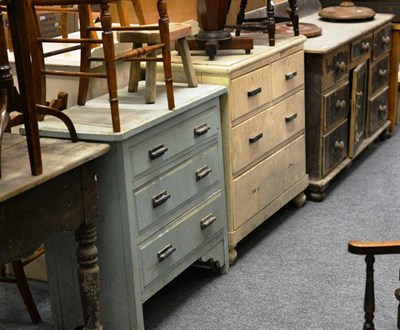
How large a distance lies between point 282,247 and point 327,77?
46.2 inches

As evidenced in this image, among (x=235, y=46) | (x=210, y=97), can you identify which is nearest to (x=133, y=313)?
(x=210, y=97)

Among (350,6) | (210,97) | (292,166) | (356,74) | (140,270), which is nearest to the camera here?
(140,270)

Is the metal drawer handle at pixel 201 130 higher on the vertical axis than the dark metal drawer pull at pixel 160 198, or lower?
higher

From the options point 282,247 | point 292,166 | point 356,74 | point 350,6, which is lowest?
point 282,247

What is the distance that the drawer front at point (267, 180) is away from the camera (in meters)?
3.97

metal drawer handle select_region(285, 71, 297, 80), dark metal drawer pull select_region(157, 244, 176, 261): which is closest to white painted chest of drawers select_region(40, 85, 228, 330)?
dark metal drawer pull select_region(157, 244, 176, 261)

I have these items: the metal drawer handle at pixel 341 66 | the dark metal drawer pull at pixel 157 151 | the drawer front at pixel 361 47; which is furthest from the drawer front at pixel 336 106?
the dark metal drawer pull at pixel 157 151

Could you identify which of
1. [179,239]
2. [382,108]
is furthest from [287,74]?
[382,108]

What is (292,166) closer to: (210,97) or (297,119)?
(297,119)

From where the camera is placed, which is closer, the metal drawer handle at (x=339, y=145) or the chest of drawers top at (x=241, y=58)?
the chest of drawers top at (x=241, y=58)

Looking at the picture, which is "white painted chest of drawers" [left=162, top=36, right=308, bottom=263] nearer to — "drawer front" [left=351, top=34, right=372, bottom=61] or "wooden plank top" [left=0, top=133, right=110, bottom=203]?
"drawer front" [left=351, top=34, right=372, bottom=61]

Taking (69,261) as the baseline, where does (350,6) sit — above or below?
above

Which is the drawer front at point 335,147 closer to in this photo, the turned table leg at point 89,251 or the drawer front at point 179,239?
the drawer front at point 179,239

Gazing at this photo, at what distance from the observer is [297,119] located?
4566 mm
